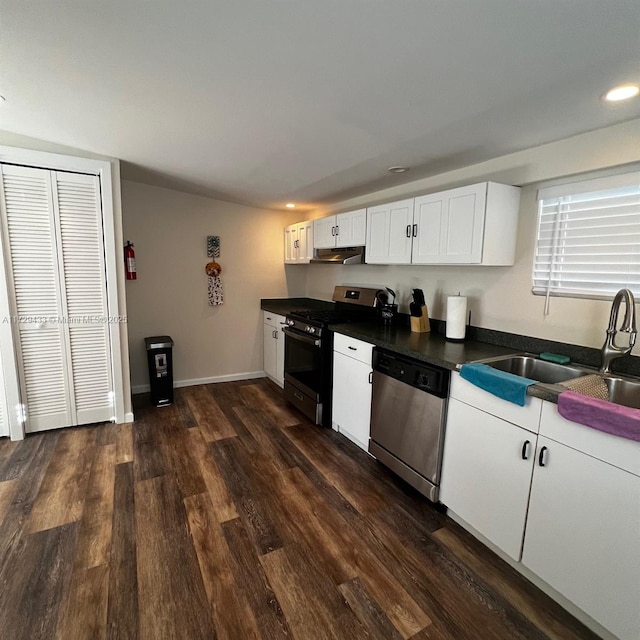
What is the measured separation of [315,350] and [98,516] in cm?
188

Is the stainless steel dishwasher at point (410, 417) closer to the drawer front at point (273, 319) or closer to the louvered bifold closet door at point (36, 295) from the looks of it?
the drawer front at point (273, 319)

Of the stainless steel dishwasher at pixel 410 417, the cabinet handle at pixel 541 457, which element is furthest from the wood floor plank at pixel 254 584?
the cabinet handle at pixel 541 457

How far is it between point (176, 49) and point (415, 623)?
2.50 meters

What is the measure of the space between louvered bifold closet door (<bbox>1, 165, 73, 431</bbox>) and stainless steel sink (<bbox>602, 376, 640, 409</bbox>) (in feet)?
12.3

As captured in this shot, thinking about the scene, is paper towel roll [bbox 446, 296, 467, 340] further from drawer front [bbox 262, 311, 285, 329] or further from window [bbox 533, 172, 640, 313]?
drawer front [bbox 262, 311, 285, 329]

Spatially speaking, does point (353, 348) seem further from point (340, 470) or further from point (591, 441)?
point (591, 441)

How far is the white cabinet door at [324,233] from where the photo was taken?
3517mm

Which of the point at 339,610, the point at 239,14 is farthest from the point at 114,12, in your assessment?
the point at 339,610

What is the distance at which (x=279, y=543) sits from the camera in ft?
5.91

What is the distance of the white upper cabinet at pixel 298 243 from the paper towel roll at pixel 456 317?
192 centimetres

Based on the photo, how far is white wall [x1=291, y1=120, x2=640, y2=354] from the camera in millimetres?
1785

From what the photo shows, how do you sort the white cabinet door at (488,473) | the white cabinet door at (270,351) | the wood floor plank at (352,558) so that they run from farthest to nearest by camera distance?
the white cabinet door at (270,351) < the white cabinet door at (488,473) < the wood floor plank at (352,558)

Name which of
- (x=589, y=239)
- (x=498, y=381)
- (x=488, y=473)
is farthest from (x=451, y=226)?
(x=488, y=473)

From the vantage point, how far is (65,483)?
88.5 inches
